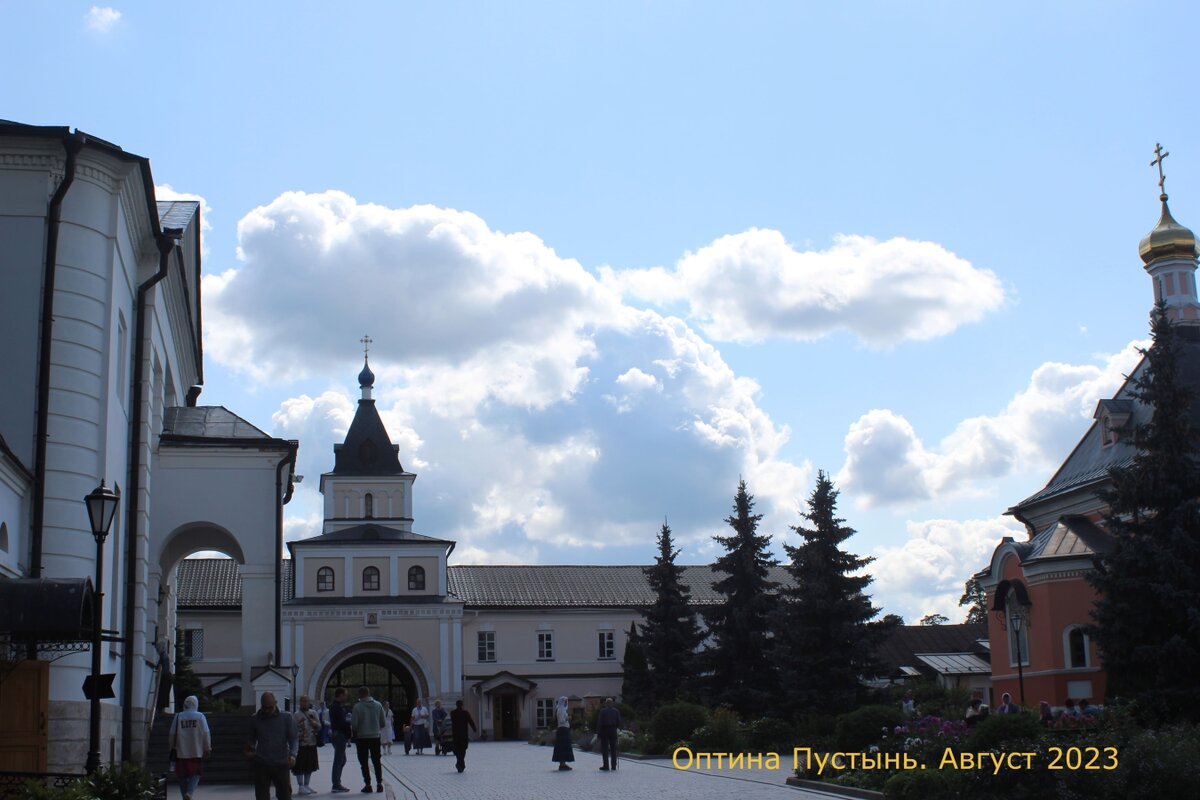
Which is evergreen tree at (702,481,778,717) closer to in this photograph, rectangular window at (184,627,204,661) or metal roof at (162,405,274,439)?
metal roof at (162,405,274,439)

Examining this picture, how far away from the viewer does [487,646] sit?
59.2 meters

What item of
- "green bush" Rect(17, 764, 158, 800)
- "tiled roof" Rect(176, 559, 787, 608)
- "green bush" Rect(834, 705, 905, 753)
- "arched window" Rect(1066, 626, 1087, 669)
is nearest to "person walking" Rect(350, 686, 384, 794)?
"green bush" Rect(17, 764, 158, 800)

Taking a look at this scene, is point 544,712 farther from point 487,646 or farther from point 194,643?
point 194,643

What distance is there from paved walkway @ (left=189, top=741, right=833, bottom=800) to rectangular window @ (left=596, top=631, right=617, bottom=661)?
3369 centimetres

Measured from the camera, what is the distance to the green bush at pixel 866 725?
1970 cm

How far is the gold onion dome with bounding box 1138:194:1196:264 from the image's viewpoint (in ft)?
143

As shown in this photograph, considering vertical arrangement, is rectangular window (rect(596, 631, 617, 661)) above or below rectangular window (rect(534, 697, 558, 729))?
above

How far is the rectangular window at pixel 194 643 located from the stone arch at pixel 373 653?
20.0 ft

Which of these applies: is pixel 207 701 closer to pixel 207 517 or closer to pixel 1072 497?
pixel 207 517

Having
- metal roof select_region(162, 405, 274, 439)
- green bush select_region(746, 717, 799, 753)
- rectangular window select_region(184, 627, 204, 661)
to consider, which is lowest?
green bush select_region(746, 717, 799, 753)

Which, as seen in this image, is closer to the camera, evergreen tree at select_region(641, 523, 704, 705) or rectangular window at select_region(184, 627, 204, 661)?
evergreen tree at select_region(641, 523, 704, 705)

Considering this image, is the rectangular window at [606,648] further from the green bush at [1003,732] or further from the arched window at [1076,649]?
the green bush at [1003,732]

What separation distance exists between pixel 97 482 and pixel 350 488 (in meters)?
42.8

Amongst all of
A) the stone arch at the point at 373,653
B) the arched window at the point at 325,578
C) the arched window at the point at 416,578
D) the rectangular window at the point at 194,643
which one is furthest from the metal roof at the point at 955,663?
the rectangular window at the point at 194,643
